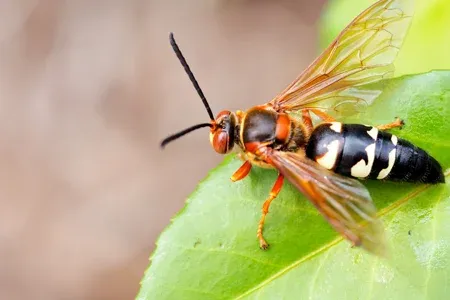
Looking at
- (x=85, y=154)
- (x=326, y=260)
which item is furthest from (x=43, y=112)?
(x=326, y=260)

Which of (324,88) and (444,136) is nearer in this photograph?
(444,136)

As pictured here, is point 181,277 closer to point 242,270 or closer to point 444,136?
point 242,270

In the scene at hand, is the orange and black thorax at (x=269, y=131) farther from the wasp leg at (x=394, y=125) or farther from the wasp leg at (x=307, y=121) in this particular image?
the wasp leg at (x=394, y=125)

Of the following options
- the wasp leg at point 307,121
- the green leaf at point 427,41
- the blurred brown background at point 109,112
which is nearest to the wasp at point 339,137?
the wasp leg at point 307,121

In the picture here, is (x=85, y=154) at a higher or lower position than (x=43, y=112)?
lower

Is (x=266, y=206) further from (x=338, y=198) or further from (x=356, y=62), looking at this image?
(x=356, y=62)

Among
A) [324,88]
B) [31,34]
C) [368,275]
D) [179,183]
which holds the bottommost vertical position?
[179,183]

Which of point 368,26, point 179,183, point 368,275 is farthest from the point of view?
point 179,183

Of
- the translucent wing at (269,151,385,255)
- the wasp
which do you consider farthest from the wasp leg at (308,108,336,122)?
the translucent wing at (269,151,385,255)
